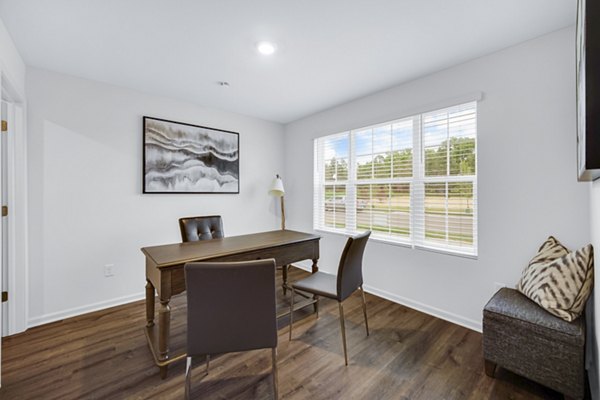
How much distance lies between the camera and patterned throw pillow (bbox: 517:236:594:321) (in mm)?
1603

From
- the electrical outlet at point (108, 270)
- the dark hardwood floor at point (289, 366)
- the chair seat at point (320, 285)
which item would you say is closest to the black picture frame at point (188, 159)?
the electrical outlet at point (108, 270)

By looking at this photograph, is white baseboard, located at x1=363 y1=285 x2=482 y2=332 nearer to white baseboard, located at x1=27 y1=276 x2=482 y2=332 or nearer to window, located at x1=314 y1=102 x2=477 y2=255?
white baseboard, located at x1=27 y1=276 x2=482 y2=332

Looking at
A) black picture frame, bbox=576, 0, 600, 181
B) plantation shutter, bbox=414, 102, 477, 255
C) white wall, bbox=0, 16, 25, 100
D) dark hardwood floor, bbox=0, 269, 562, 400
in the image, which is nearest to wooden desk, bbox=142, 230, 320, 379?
Answer: dark hardwood floor, bbox=0, 269, 562, 400

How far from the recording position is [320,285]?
2199mm

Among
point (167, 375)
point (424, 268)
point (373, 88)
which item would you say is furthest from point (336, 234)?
point (167, 375)

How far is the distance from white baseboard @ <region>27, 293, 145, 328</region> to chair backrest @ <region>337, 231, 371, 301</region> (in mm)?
2474

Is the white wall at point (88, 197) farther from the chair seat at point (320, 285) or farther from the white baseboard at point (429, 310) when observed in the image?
the white baseboard at point (429, 310)

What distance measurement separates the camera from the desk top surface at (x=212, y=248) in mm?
1836

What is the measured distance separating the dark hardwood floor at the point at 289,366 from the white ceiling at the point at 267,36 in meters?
2.42

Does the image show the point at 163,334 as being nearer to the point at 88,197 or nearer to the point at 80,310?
the point at 80,310

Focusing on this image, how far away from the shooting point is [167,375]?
1814mm

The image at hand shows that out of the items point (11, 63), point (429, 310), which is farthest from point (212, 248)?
point (429, 310)

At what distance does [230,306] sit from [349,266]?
3.26 feet

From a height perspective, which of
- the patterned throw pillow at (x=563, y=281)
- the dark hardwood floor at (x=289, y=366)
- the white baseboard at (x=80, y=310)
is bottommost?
the dark hardwood floor at (x=289, y=366)
